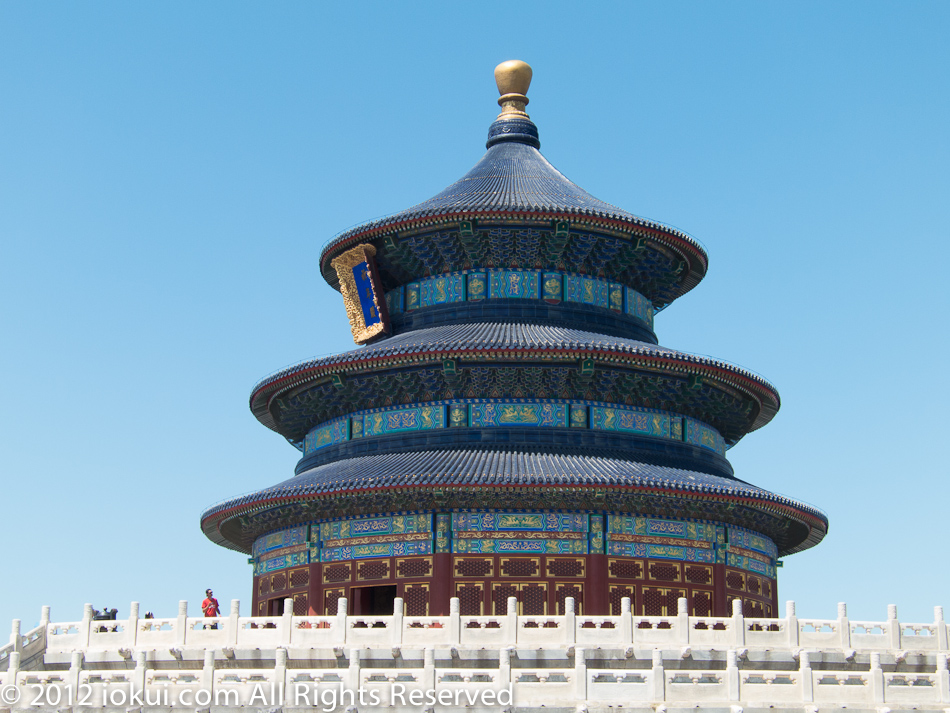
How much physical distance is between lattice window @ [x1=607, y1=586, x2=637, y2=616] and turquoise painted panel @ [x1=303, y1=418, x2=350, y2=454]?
9.65m

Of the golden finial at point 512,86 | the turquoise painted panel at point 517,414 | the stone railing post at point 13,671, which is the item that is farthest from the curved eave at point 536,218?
the stone railing post at point 13,671

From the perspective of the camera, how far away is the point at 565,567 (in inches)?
1419

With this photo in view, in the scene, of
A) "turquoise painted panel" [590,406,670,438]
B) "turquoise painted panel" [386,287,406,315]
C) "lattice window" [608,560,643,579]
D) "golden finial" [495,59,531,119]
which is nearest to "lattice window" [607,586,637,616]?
"lattice window" [608,560,643,579]

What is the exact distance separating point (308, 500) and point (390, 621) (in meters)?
8.81

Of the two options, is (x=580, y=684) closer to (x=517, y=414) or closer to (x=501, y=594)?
(x=501, y=594)

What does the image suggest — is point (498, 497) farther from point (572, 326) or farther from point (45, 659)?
point (45, 659)

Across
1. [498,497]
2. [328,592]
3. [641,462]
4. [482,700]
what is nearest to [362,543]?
[328,592]

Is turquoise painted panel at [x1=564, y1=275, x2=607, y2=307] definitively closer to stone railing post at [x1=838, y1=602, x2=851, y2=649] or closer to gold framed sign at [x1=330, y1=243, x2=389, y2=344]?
gold framed sign at [x1=330, y1=243, x2=389, y2=344]

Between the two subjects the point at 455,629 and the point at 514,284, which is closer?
the point at 455,629

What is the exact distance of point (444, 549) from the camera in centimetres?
3625

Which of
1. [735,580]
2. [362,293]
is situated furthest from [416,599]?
[362,293]

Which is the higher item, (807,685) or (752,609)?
(752,609)

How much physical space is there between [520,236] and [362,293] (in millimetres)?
5547

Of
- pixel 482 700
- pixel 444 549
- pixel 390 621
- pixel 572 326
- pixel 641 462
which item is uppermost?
pixel 572 326
